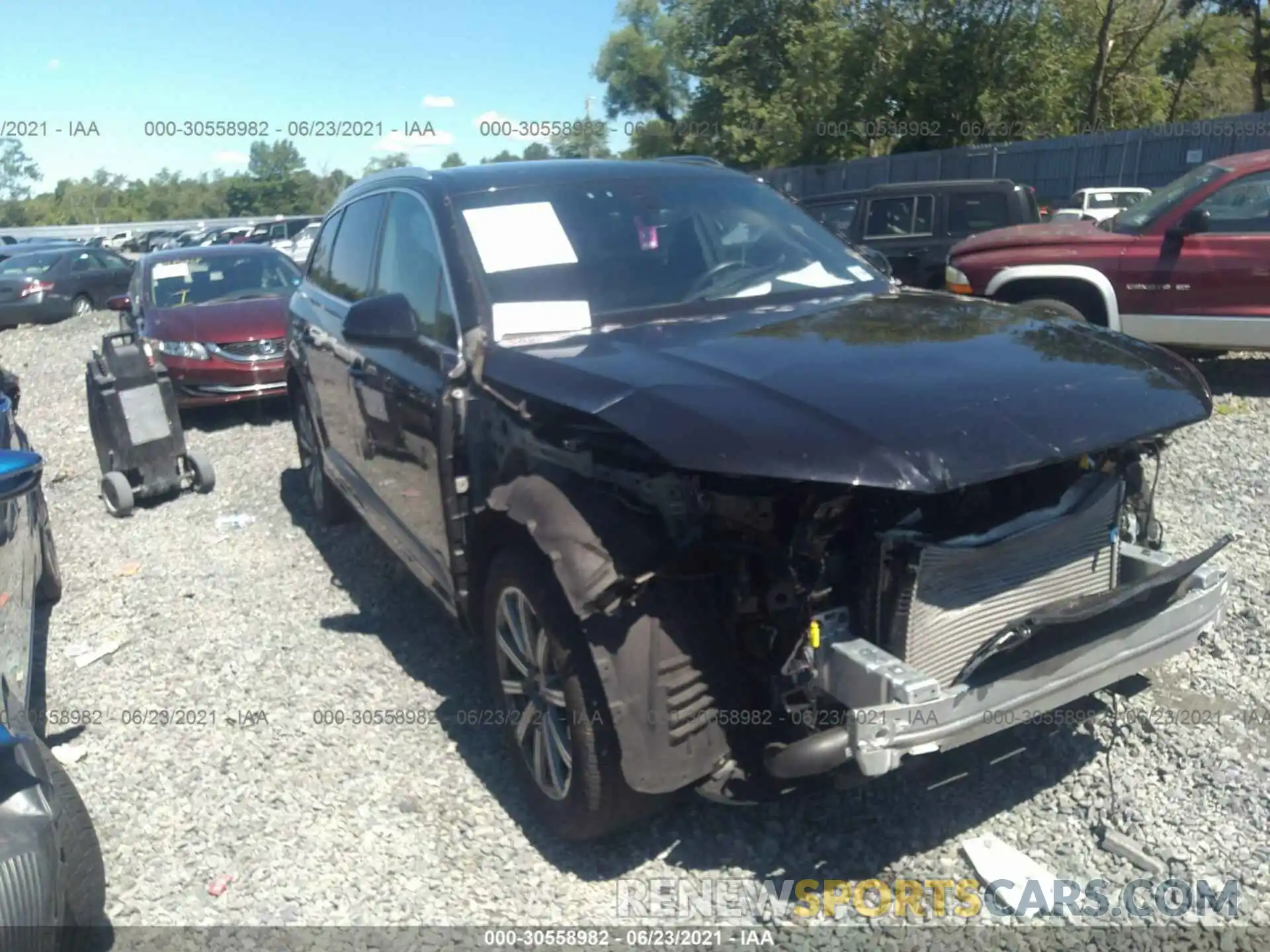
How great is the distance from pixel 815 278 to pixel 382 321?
5.38 feet

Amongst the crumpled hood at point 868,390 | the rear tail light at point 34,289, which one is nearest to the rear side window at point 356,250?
the crumpled hood at point 868,390

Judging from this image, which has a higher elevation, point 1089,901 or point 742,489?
point 742,489

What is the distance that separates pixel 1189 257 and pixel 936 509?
6.65 metres

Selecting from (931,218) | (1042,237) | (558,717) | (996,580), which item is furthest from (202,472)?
(931,218)

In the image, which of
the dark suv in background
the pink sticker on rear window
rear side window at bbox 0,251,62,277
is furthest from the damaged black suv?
rear side window at bbox 0,251,62,277

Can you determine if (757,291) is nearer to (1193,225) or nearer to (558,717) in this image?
(558,717)

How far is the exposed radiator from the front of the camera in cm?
273

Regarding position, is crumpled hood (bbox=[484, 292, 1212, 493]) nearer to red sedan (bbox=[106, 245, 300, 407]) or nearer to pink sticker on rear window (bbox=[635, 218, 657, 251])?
pink sticker on rear window (bbox=[635, 218, 657, 251])

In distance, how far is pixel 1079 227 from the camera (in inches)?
353

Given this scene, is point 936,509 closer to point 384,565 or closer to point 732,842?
point 732,842

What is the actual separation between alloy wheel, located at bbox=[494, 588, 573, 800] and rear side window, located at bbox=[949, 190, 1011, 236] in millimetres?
9781

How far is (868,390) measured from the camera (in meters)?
2.77

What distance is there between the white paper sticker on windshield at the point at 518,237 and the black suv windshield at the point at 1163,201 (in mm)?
6388

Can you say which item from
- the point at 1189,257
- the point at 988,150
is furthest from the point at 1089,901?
the point at 988,150
